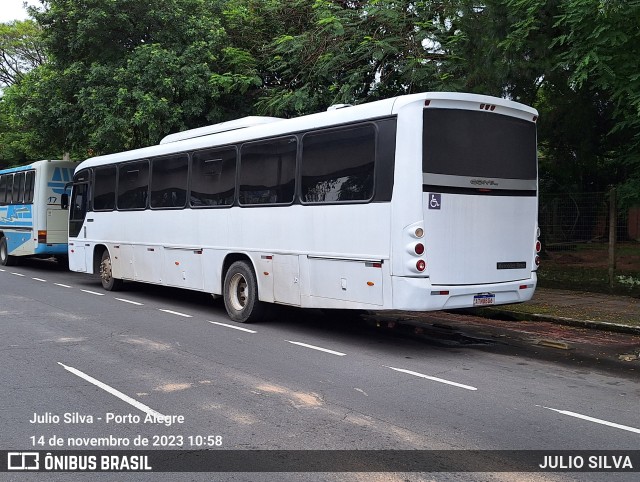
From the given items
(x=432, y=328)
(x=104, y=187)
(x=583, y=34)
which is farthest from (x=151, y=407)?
(x=104, y=187)

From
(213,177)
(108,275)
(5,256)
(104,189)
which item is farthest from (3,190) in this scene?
(213,177)

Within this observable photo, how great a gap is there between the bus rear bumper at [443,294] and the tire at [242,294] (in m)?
3.22

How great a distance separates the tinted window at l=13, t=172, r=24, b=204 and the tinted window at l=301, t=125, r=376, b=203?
15.4 m

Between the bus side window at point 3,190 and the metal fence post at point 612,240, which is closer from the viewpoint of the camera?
the metal fence post at point 612,240

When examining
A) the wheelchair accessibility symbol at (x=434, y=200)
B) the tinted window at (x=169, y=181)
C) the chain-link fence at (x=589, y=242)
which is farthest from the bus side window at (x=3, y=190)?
the wheelchair accessibility symbol at (x=434, y=200)

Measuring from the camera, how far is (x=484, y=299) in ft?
29.1

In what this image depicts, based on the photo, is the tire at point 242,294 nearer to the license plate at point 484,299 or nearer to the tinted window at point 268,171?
the tinted window at point 268,171

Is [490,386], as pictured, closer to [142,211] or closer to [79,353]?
[79,353]

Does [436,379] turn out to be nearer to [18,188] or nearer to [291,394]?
[291,394]

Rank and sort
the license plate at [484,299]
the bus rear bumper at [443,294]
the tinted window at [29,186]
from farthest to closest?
the tinted window at [29,186], the license plate at [484,299], the bus rear bumper at [443,294]

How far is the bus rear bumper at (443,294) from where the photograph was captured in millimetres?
8258

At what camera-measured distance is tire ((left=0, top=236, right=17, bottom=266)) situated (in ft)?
76.5

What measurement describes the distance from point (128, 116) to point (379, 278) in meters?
12.5

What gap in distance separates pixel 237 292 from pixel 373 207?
3727 millimetres
